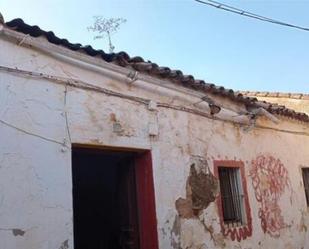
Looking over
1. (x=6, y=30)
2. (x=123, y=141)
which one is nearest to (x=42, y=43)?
(x=6, y=30)

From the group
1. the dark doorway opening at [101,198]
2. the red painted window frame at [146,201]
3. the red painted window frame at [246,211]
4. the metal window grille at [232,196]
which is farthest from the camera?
the metal window grille at [232,196]

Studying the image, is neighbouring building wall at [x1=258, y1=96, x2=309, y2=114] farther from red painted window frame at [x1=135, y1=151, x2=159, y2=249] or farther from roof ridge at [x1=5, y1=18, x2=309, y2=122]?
red painted window frame at [x1=135, y1=151, x2=159, y2=249]

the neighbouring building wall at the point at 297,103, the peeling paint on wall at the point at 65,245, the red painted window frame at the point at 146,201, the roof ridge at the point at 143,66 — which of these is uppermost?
the neighbouring building wall at the point at 297,103

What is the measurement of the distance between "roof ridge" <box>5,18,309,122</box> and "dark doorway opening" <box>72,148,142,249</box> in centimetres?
124

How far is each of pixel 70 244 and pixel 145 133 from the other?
1.77 m

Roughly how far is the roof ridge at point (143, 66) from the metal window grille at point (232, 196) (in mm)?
1294

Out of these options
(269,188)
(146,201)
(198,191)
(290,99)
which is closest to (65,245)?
(146,201)

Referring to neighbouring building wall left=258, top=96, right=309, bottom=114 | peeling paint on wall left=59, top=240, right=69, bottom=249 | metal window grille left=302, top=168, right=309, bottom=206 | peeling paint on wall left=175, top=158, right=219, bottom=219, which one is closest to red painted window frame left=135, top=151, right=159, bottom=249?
peeling paint on wall left=175, top=158, right=219, bottom=219

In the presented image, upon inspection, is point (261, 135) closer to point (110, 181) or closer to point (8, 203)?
point (110, 181)

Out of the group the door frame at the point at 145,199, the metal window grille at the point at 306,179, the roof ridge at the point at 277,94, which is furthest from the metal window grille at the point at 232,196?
the roof ridge at the point at 277,94

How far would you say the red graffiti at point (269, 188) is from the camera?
290 inches

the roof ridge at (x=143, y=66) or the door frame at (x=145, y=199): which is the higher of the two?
the roof ridge at (x=143, y=66)

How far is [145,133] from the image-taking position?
17.5ft

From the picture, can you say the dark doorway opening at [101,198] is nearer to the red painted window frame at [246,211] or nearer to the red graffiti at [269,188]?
the red painted window frame at [246,211]
